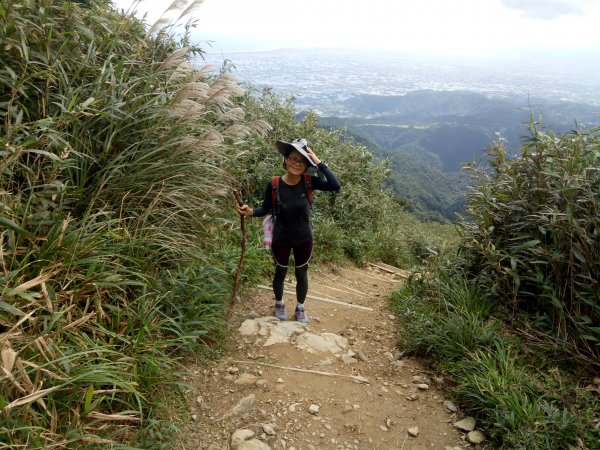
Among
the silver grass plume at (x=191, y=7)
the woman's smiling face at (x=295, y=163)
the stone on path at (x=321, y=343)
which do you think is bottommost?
the stone on path at (x=321, y=343)

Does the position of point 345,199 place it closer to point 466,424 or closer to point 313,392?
point 313,392

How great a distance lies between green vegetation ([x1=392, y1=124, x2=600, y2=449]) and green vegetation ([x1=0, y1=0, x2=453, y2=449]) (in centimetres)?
192

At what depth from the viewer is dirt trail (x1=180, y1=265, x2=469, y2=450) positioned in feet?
8.36

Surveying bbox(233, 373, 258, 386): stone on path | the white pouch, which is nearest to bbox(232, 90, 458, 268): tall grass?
the white pouch

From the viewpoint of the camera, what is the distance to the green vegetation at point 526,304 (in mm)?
2531

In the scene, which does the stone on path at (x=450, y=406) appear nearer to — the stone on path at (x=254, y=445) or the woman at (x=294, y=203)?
the stone on path at (x=254, y=445)

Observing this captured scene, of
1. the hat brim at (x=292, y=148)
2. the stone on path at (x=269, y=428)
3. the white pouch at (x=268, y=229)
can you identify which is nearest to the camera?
the stone on path at (x=269, y=428)

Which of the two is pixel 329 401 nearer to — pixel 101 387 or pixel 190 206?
pixel 101 387

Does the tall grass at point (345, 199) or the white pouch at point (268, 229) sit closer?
the white pouch at point (268, 229)

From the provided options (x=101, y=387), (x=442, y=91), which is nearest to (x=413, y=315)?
(x=101, y=387)

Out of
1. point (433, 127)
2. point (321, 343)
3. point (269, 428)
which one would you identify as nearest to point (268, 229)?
point (321, 343)

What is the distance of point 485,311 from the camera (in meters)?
3.54

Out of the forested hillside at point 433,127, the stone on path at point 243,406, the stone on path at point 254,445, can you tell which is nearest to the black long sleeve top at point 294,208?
the stone on path at point 243,406

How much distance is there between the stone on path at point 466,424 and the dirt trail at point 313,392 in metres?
0.04
